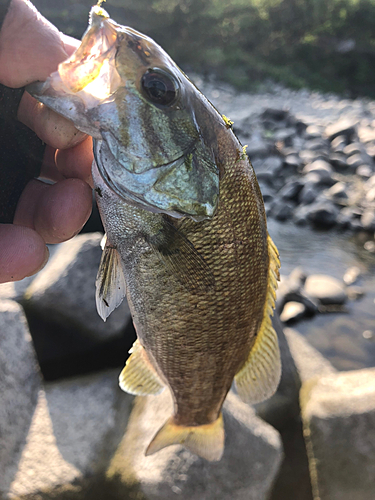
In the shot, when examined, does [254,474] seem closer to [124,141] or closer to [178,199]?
[178,199]

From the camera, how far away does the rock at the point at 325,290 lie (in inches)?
168

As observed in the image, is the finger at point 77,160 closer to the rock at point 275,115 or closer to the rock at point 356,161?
the rock at point 356,161

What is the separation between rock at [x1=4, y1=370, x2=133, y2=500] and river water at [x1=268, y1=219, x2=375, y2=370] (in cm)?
224

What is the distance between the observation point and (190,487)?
2.10 metres

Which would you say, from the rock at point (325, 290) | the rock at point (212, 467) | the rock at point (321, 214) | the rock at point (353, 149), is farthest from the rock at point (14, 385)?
the rock at point (353, 149)

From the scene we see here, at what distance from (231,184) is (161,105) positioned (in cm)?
36

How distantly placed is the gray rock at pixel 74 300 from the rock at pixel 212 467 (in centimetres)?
86

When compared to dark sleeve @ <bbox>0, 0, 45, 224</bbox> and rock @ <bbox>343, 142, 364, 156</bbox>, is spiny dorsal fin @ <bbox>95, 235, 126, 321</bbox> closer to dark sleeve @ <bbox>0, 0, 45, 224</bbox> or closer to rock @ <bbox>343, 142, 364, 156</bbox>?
dark sleeve @ <bbox>0, 0, 45, 224</bbox>

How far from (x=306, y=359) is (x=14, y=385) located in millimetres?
2454

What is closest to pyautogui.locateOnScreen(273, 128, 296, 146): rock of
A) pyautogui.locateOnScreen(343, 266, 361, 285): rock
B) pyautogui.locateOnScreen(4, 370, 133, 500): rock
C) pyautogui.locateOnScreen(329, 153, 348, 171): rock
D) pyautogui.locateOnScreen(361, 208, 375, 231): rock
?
pyautogui.locateOnScreen(329, 153, 348, 171): rock

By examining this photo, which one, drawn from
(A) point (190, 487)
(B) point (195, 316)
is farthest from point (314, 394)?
(B) point (195, 316)

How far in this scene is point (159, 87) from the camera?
1.13 metres

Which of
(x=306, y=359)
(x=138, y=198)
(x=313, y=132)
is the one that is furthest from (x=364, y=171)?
(x=138, y=198)

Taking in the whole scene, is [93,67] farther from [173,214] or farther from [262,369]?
[262,369]
